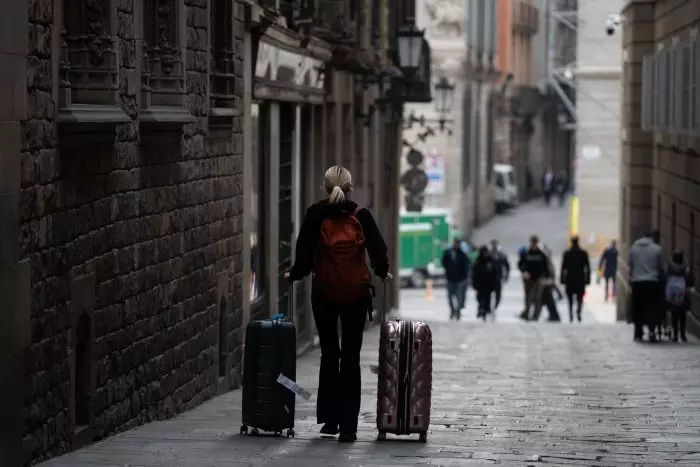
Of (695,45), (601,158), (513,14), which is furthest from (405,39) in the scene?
(513,14)

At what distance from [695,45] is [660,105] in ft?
17.5

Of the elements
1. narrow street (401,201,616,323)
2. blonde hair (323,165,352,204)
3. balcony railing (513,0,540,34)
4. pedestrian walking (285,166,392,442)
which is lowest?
narrow street (401,201,616,323)

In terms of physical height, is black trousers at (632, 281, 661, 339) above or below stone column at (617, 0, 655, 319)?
below

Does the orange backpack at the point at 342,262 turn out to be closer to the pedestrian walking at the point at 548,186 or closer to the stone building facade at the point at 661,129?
the stone building facade at the point at 661,129

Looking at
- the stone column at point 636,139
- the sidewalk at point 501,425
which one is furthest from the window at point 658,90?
the sidewalk at point 501,425

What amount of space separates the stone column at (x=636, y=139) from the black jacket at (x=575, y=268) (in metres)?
2.18

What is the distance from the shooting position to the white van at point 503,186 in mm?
74188

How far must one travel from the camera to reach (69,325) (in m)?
10.4

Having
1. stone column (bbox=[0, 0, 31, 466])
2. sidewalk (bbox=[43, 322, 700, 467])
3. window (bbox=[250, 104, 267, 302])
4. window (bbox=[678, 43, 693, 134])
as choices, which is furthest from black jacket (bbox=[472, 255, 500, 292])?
stone column (bbox=[0, 0, 31, 466])

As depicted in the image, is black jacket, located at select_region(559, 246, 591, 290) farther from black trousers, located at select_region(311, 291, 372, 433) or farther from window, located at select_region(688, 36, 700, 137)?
black trousers, located at select_region(311, 291, 372, 433)

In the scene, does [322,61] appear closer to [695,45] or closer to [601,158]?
[695,45]

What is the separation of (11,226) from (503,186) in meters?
66.1

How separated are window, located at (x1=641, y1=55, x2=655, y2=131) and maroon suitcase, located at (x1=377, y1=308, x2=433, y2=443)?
857 inches

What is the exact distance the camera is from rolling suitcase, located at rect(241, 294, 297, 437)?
10.7 metres
